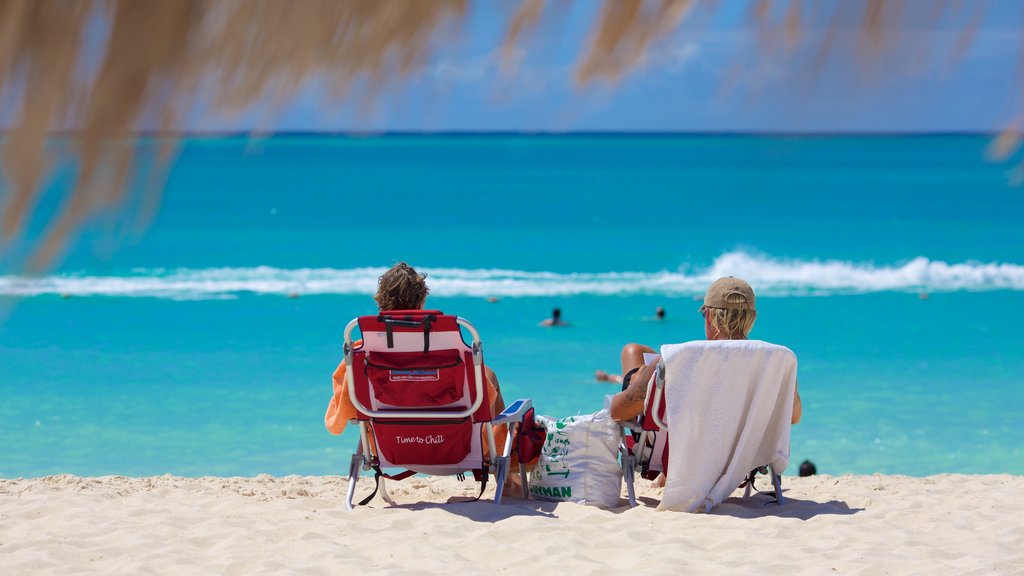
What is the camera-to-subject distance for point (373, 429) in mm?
4789

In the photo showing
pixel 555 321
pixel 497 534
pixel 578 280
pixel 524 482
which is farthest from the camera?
pixel 578 280

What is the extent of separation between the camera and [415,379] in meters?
4.68

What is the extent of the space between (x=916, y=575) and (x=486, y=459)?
194 cm

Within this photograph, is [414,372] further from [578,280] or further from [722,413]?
[578,280]

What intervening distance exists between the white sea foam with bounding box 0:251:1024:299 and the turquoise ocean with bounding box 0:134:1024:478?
0.11 meters

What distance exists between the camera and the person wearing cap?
4.79 m

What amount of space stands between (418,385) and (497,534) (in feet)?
2.48

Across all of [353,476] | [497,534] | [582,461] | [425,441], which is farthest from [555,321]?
[497,534]

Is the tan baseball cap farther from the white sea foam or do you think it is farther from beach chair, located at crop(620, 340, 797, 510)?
the white sea foam

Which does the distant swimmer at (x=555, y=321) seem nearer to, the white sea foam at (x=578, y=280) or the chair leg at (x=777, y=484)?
the white sea foam at (x=578, y=280)

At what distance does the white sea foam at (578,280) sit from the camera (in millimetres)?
19312

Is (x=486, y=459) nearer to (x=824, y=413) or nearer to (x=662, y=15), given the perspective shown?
(x=662, y=15)

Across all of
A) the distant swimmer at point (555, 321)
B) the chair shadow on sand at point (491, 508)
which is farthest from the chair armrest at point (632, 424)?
the distant swimmer at point (555, 321)

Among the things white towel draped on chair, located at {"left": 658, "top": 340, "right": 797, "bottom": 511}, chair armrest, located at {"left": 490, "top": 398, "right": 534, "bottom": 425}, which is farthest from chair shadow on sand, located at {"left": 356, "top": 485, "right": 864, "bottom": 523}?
chair armrest, located at {"left": 490, "top": 398, "right": 534, "bottom": 425}
